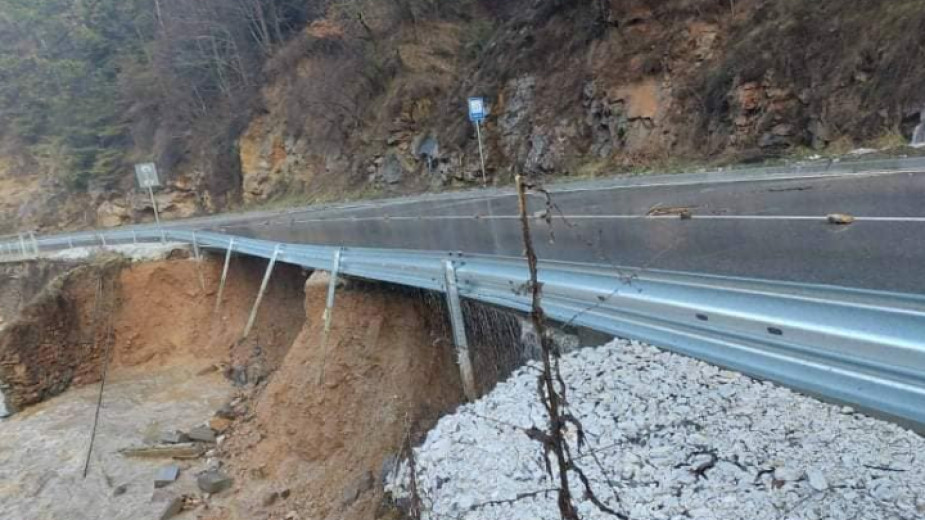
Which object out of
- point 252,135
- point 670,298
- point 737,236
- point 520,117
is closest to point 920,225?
point 737,236

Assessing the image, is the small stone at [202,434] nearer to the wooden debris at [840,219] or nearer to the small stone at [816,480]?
the small stone at [816,480]

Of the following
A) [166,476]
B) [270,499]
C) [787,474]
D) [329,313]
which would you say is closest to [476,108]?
[329,313]

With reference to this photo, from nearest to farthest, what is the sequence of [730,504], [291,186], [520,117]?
[730,504] < [520,117] < [291,186]

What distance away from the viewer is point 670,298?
3.51 meters

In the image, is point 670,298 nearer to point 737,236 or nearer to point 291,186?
point 737,236

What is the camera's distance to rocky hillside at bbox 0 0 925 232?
12305 millimetres

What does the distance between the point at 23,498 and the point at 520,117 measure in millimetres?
16786

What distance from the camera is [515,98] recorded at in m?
20.0

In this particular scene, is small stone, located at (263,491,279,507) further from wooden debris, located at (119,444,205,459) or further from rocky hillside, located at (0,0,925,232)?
rocky hillside, located at (0,0,925,232)

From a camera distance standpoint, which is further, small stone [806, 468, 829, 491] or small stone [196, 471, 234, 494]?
small stone [196, 471, 234, 494]

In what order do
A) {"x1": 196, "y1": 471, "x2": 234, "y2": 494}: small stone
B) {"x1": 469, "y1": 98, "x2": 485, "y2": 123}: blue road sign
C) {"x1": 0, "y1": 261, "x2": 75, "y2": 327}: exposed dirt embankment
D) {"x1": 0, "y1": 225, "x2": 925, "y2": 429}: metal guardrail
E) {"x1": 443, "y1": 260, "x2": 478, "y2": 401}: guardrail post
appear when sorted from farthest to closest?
{"x1": 0, "y1": 261, "x2": 75, "y2": 327}: exposed dirt embankment, {"x1": 469, "y1": 98, "x2": 485, "y2": 123}: blue road sign, {"x1": 196, "y1": 471, "x2": 234, "y2": 494}: small stone, {"x1": 443, "y1": 260, "x2": 478, "y2": 401}: guardrail post, {"x1": 0, "y1": 225, "x2": 925, "y2": 429}: metal guardrail

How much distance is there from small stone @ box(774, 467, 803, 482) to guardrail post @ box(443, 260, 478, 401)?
3235mm

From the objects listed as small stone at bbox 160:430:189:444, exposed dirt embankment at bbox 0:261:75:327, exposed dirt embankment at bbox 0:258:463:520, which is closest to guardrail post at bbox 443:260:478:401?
exposed dirt embankment at bbox 0:258:463:520

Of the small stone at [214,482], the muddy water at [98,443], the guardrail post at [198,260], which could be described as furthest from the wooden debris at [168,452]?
the guardrail post at [198,260]
